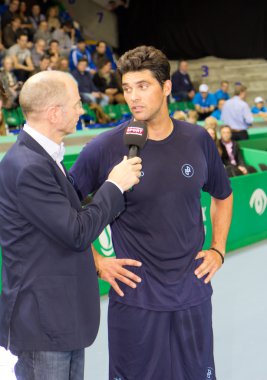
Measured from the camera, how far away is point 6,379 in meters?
1.98

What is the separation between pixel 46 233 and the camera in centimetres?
155

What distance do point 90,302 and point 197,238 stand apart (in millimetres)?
576

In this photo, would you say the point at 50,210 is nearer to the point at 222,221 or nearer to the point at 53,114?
the point at 53,114

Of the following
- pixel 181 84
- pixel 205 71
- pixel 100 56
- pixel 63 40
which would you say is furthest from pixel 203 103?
pixel 63 40

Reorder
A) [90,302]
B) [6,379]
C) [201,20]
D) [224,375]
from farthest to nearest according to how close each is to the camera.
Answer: [201,20]
[224,375]
[6,379]
[90,302]

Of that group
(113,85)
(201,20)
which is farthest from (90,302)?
→ (201,20)

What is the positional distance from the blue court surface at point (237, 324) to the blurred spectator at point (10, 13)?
850cm

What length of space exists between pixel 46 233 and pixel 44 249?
0.07m

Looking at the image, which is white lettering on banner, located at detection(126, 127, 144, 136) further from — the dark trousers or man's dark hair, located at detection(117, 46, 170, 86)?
the dark trousers

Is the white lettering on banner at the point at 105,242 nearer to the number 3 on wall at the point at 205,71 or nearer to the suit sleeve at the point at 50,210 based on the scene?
the suit sleeve at the point at 50,210

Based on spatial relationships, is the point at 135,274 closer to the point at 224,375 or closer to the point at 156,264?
the point at 156,264

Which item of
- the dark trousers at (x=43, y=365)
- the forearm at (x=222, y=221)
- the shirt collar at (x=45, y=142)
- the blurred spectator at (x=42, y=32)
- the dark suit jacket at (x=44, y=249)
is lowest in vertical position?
the blurred spectator at (x=42, y=32)

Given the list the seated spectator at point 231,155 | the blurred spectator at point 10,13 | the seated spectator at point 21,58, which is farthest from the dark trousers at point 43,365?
the blurred spectator at point 10,13

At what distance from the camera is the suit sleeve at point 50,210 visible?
60.2 inches
